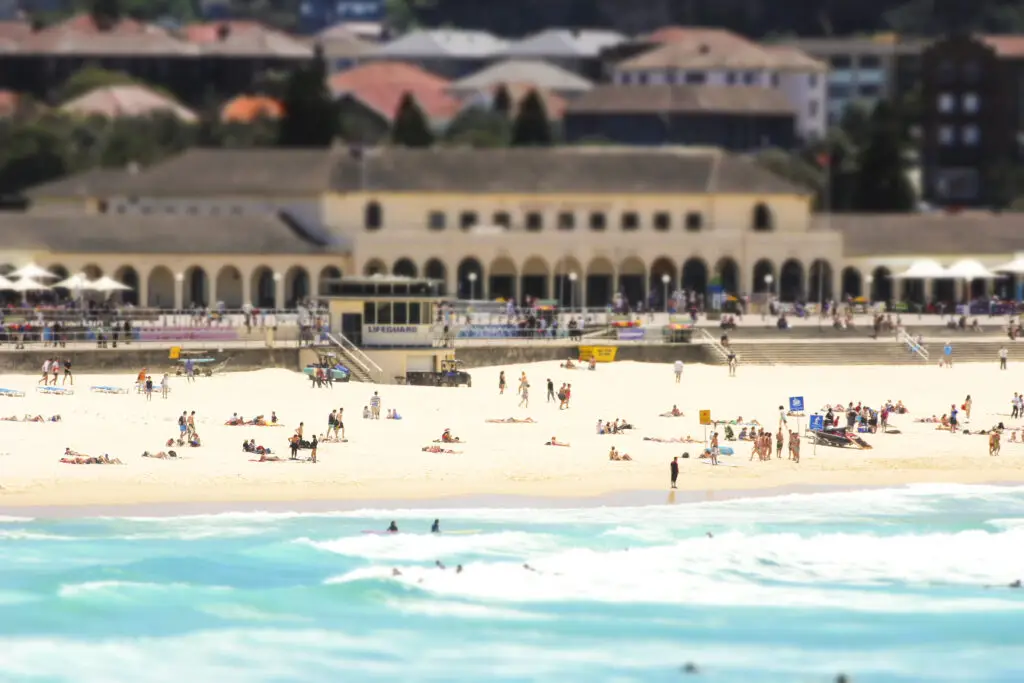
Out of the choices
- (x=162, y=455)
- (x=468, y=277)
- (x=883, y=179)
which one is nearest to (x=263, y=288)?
(x=468, y=277)

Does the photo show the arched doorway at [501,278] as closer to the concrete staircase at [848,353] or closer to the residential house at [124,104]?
the concrete staircase at [848,353]

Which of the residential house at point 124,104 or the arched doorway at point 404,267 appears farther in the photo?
the residential house at point 124,104

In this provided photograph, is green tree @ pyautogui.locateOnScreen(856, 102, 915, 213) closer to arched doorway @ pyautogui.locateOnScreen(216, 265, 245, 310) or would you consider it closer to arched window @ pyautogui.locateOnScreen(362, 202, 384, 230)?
arched window @ pyautogui.locateOnScreen(362, 202, 384, 230)

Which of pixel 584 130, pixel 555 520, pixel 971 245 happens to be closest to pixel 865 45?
pixel 584 130

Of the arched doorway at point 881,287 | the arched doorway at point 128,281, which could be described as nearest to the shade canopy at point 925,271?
the arched doorway at point 881,287

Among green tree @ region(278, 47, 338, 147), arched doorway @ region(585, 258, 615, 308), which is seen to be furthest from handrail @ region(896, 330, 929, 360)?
green tree @ region(278, 47, 338, 147)

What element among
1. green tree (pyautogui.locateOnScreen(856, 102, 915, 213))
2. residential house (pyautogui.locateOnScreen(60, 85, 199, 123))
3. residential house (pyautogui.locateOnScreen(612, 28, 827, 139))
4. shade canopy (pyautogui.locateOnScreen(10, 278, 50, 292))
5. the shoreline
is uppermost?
residential house (pyautogui.locateOnScreen(612, 28, 827, 139))
